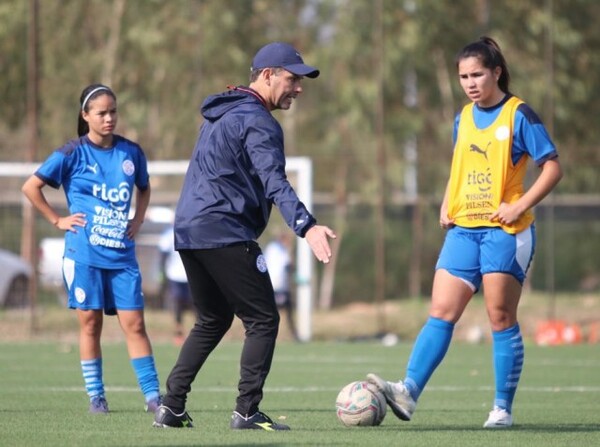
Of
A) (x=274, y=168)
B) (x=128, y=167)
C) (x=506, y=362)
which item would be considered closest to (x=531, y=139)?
(x=506, y=362)

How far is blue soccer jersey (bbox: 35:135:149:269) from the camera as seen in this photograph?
27.1 ft

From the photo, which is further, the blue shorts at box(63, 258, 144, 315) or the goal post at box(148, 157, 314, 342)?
the goal post at box(148, 157, 314, 342)

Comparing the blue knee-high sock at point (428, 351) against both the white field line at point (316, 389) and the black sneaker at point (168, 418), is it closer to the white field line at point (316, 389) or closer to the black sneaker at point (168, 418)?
the black sneaker at point (168, 418)

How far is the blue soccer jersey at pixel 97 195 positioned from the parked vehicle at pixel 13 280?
1148cm

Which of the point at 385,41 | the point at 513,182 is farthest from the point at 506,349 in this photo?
the point at 385,41

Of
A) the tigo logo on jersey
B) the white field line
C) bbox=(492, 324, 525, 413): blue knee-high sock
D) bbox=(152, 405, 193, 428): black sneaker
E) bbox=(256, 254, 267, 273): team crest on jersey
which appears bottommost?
the white field line

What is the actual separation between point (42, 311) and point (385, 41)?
10064 mm

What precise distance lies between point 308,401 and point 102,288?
1886 mm

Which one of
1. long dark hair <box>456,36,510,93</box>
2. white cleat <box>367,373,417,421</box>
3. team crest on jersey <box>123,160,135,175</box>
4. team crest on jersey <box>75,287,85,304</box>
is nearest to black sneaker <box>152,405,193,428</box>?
white cleat <box>367,373,417,421</box>

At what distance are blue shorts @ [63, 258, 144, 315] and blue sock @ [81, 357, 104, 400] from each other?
0.34 metres

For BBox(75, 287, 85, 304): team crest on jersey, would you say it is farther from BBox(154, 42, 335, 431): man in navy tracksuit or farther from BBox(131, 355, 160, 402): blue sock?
BBox(154, 42, 335, 431): man in navy tracksuit

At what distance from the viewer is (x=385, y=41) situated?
85.9ft

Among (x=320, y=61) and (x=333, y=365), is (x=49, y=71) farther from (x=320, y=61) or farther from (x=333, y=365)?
(x=333, y=365)

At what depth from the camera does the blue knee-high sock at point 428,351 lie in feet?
23.6
